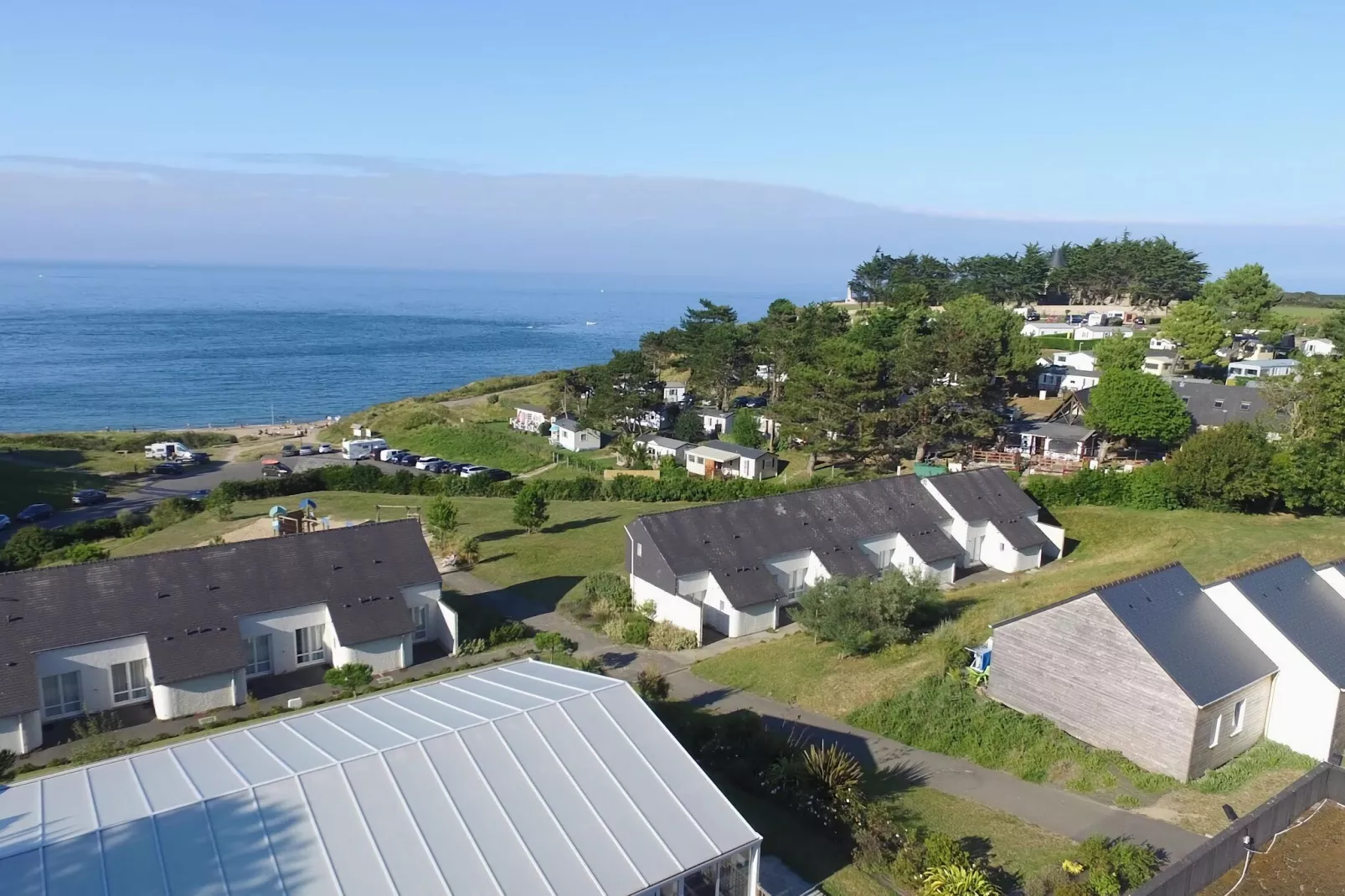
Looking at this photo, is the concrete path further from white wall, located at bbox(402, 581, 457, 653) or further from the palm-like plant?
white wall, located at bbox(402, 581, 457, 653)

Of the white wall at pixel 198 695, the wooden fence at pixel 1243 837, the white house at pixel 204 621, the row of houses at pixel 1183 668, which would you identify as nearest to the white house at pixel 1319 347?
the row of houses at pixel 1183 668

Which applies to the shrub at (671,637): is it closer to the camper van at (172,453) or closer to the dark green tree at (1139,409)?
the dark green tree at (1139,409)

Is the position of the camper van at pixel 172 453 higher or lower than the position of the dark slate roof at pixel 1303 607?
lower

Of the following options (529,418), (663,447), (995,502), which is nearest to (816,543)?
(995,502)

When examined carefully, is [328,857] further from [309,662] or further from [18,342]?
[18,342]

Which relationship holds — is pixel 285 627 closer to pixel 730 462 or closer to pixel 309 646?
pixel 309 646

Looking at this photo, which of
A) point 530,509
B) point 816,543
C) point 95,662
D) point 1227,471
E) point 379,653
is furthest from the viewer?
point 530,509

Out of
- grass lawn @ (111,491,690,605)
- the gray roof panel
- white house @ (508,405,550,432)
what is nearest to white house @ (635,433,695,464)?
grass lawn @ (111,491,690,605)
